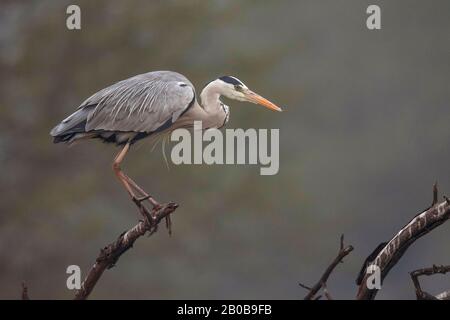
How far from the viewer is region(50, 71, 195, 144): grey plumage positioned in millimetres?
4055

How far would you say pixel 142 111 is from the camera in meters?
4.15

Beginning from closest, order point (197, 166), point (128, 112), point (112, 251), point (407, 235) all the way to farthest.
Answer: point (407, 235), point (112, 251), point (128, 112), point (197, 166)

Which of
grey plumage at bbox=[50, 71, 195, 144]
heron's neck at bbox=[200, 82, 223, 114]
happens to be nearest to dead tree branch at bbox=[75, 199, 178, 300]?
grey plumage at bbox=[50, 71, 195, 144]

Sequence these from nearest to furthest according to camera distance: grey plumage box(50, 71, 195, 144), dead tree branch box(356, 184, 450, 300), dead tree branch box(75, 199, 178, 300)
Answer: dead tree branch box(356, 184, 450, 300)
dead tree branch box(75, 199, 178, 300)
grey plumage box(50, 71, 195, 144)

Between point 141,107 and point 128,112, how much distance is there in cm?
6

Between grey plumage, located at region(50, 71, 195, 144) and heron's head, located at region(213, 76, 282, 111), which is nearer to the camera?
grey plumage, located at region(50, 71, 195, 144)

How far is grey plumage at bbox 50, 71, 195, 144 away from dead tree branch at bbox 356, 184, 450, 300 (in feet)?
4.88

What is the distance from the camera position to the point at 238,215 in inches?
411

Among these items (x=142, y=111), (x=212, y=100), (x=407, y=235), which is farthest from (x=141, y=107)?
(x=407, y=235)

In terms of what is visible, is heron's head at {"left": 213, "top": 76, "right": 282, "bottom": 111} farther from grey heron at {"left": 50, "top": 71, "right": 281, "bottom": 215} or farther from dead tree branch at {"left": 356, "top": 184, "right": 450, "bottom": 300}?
dead tree branch at {"left": 356, "top": 184, "right": 450, "bottom": 300}

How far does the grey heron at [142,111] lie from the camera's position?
13.3 feet

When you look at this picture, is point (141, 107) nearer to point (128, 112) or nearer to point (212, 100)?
point (128, 112)

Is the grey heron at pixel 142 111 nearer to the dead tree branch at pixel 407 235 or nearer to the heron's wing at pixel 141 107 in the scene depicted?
the heron's wing at pixel 141 107
